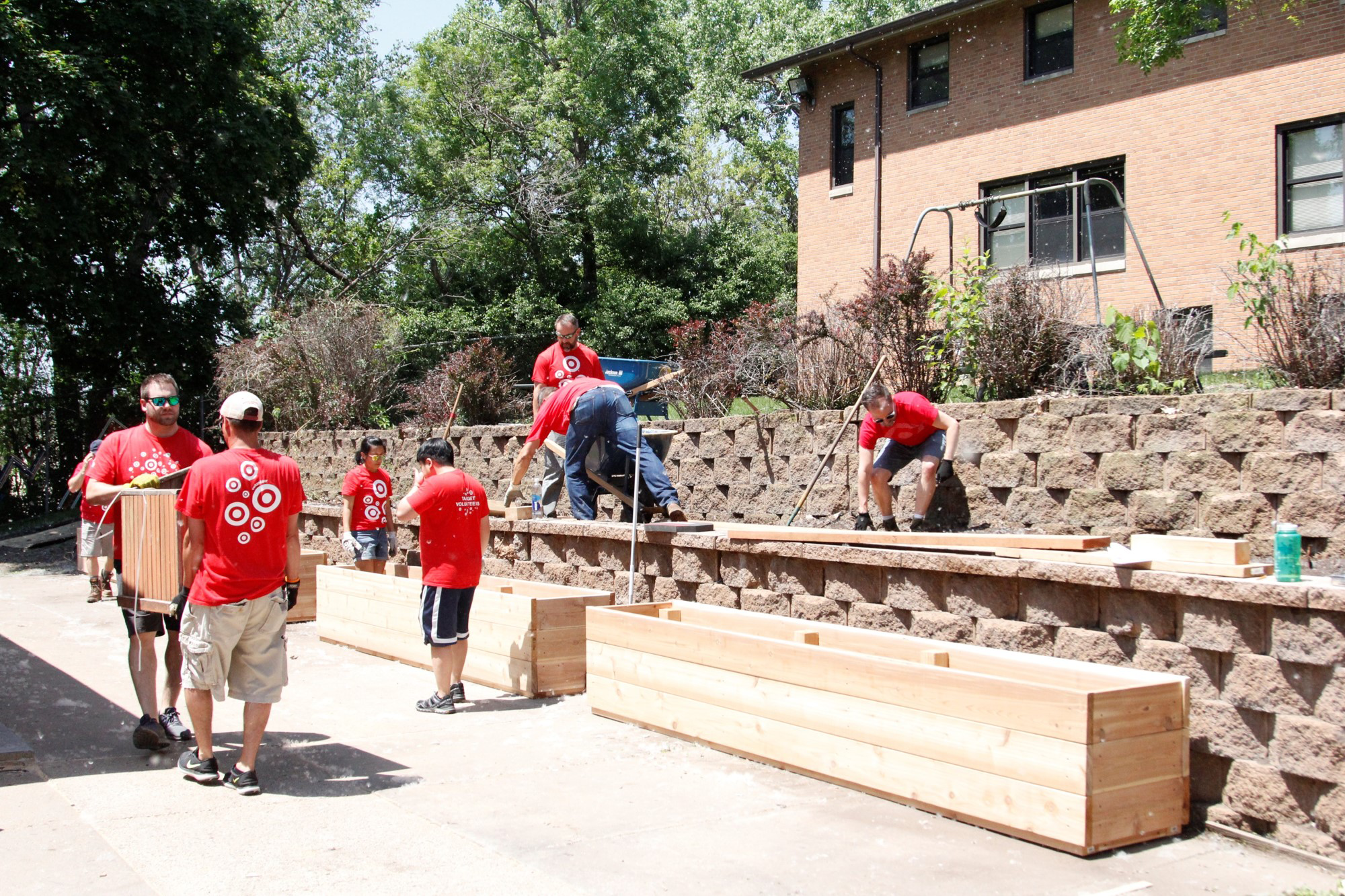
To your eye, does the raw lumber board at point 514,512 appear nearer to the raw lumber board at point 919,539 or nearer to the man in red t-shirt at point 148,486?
the raw lumber board at point 919,539

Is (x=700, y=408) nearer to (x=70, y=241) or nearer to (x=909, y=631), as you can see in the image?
(x=909, y=631)

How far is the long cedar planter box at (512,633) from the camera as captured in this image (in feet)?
27.3

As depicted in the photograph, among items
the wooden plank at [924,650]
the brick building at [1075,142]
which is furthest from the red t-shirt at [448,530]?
the brick building at [1075,142]

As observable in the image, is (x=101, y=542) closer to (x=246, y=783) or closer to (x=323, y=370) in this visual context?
(x=246, y=783)

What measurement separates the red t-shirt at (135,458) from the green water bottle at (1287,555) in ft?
19.0

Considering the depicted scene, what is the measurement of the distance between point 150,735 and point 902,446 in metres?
5.48

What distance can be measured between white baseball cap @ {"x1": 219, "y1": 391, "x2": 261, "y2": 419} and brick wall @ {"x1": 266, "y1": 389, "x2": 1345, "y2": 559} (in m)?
4.87

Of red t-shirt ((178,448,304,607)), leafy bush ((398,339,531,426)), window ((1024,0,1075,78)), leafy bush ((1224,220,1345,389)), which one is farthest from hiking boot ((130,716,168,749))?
window ((1024,0,1075,78))

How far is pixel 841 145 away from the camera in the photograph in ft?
76.5

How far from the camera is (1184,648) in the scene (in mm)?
5527

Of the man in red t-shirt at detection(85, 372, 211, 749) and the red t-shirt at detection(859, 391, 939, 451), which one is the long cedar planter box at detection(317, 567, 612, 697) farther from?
the red t-shirt at detection(859, 391, 939, 451)

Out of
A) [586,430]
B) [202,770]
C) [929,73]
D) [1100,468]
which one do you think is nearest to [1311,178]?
[929,73]

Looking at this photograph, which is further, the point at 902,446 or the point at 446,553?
the point at 902,446

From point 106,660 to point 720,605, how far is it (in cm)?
559
